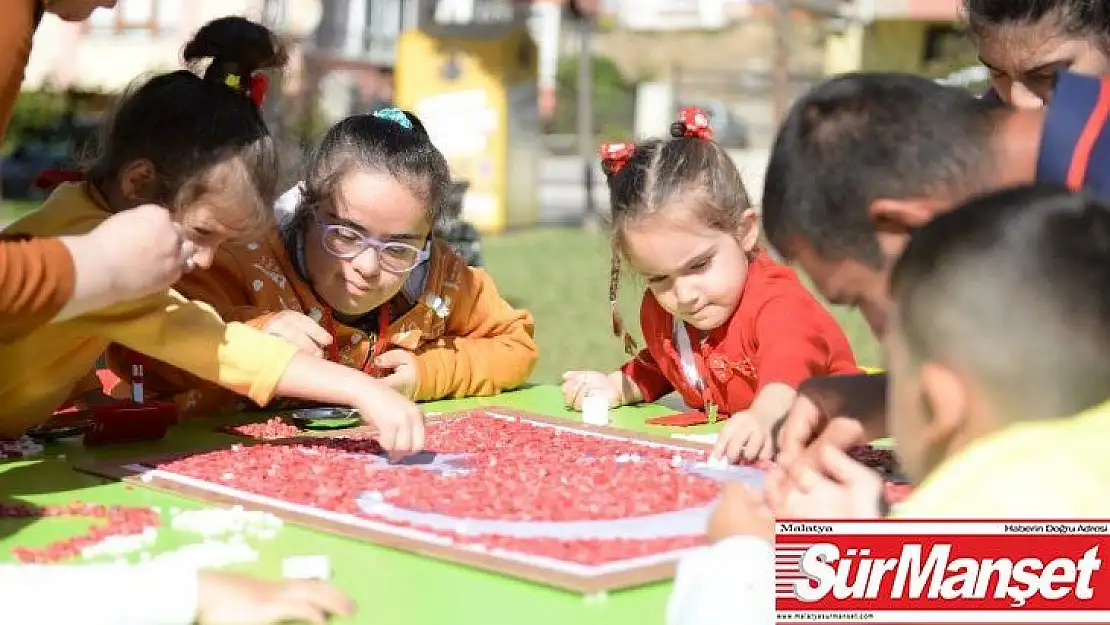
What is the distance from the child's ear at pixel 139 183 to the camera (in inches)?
111

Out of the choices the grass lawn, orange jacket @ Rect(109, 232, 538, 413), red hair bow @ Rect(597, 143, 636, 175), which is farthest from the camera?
the grass lawn

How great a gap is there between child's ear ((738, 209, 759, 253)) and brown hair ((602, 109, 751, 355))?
0.01 m

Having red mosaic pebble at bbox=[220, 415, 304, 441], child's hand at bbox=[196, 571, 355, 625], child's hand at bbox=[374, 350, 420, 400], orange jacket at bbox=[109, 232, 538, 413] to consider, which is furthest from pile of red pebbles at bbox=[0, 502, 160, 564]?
child's hand at bbox=[374, 350, 420, 400]

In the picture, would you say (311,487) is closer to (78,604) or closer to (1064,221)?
(78,604)

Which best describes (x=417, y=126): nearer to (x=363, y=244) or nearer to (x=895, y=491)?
(x=363, y=244)

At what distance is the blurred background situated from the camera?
9.38 m

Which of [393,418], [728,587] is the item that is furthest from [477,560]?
[393,418]

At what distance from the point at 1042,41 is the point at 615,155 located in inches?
39.5

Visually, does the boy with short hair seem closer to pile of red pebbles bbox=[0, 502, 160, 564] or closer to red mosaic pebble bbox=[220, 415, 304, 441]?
pile of red pebbles bbox=[0, 502, 160, 564]

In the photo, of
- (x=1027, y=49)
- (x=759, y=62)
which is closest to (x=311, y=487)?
(x=1027, y=49)

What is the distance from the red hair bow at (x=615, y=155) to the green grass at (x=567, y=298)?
21cm

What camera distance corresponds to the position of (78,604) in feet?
5.76

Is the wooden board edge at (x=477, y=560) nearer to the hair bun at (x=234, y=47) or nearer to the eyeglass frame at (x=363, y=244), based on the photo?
the eyeglass frame at (x=363, y=244)

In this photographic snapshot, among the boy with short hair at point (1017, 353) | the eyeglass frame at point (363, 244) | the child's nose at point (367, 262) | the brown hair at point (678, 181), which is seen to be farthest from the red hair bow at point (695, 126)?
the boy with short hair at point (1017, 353)
